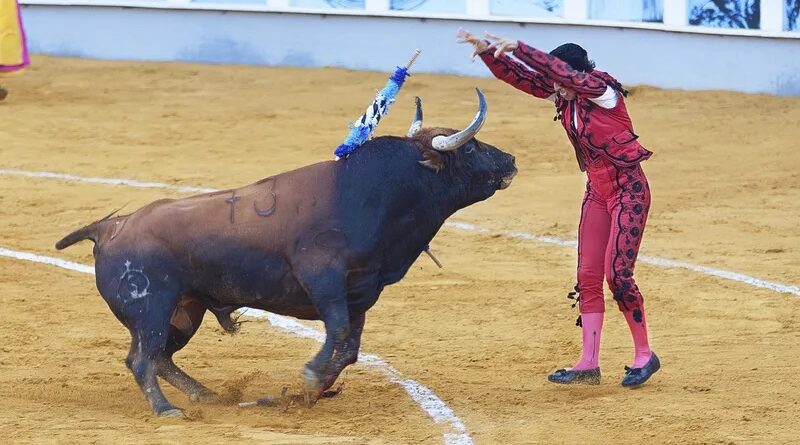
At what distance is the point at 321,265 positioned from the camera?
20.5ft

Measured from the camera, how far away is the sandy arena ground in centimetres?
639

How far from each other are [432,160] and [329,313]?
33.9 inches

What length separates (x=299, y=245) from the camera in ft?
20.7

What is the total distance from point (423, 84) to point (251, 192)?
424 inches

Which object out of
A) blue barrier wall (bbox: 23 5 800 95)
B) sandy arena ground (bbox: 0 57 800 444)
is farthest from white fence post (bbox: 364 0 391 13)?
sandy arena ground (bbox: 0 57 800 444)

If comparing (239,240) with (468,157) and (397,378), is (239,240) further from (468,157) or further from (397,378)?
(397,378)

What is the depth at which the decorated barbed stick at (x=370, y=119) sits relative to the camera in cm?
654

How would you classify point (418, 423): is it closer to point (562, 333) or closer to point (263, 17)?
point (562, 333)

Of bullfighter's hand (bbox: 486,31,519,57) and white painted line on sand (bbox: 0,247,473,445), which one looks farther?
bullfighter's hand (bbox: 486,31,519,57)

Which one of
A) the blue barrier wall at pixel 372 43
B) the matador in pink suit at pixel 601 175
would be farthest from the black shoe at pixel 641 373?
the blue barrier wall at pixel 372 43

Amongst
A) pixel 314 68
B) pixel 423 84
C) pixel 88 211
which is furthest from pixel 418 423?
pixel 314 68

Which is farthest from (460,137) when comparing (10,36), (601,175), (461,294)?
(10,36)

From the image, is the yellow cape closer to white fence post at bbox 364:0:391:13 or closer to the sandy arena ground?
the sandy arena ground

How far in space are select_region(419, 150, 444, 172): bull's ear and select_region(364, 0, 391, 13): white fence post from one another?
1180 centimetres
